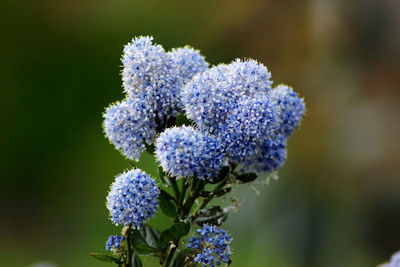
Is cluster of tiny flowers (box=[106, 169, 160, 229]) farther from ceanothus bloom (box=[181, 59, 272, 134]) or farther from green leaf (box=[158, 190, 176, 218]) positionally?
ceanothus bloom (box=[181, 59, 272, 134])

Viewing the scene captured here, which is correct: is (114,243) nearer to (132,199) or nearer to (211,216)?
(132,199)

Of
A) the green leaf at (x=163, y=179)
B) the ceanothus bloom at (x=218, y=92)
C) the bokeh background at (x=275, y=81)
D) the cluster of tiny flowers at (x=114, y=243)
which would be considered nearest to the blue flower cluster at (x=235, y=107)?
the ceanothus bloom at (x=218, y=92)

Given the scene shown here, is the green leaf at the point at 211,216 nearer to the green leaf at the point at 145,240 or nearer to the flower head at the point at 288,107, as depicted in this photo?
the green leaf at the point at 145,240

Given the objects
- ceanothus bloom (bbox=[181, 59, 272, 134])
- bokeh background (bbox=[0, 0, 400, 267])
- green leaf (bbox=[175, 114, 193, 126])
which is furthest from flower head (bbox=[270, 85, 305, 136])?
bokeh background (bbox=[0, 0, 400, 267])

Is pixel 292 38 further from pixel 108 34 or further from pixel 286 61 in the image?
pixel 108 34

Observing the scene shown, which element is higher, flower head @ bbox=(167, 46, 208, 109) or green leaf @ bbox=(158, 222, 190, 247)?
flower head @ bbox=(167, 46, 208, 109)

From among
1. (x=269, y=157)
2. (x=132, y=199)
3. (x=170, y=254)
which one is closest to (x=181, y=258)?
(x=170, y=254)
